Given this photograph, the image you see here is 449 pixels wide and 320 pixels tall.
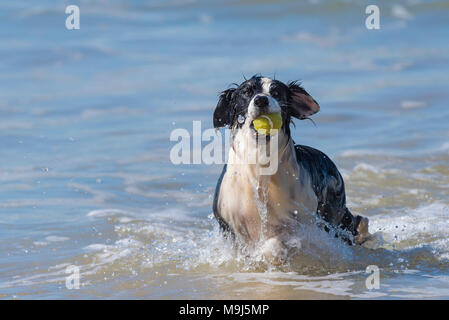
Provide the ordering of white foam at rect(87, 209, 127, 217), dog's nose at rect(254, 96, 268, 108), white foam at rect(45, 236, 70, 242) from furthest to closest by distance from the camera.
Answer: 1. white foam at rect(87, 209, 127, 217)
2. white foam at rect(45, 236, 70, 242)
3. dog's nose at rect(254, 96, 268, 108)

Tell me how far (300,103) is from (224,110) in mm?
587

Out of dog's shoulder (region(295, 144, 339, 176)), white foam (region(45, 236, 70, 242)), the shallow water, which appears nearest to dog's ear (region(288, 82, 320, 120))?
dog's shoulder (region(295, 144, 339, 176))

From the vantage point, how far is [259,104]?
6.02 m

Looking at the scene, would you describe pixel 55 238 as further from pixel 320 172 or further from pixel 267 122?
pixel 267 122

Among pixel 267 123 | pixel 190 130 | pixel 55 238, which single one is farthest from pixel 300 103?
pixel 190 130

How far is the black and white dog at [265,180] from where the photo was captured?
6.28 m

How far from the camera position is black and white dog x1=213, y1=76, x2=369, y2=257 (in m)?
6.28

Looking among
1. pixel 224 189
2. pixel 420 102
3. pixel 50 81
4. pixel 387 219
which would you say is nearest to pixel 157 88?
pixel 50 81

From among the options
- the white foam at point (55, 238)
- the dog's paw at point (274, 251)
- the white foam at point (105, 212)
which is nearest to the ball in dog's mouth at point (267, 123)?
the dog's paw at point (274, 251)

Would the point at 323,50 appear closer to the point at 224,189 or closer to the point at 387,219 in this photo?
the point at 387,219

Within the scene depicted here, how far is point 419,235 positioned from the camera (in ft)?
25.0

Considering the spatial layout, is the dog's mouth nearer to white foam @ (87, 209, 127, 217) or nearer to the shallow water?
the shallow water

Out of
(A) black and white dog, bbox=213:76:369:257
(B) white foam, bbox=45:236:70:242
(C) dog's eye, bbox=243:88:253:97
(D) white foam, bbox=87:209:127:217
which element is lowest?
(B) white foam, bbox=45:236:70:242

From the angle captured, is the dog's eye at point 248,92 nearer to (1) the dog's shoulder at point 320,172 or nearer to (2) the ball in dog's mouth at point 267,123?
(2) the ball in dog's mouth at point 267,123
